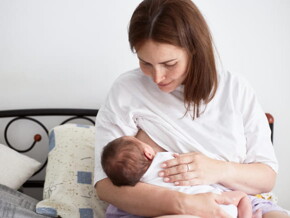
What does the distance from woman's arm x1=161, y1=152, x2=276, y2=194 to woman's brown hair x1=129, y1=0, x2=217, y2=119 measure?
280mm

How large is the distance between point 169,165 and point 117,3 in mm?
1201

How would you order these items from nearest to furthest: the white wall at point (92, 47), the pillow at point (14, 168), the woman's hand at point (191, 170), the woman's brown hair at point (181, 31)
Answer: the woman's brown hair at point (181, 31), the woman's hand at point (191, 170), the pillow at point (14, 168), the white wall at point (92, 47)

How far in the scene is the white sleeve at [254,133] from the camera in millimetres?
1646

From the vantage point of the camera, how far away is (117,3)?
2.35 meters

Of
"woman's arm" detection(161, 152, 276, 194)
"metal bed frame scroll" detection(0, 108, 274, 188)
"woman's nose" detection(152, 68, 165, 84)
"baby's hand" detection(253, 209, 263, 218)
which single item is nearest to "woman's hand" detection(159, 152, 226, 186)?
"woman's arm" detection(161, 152, 276, 194)

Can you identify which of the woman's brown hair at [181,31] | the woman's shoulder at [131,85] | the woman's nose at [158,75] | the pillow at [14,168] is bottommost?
the pillow at [14,168]

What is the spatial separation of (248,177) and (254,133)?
0.18 m

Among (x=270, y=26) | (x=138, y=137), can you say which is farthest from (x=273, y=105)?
(x=138, y=137)

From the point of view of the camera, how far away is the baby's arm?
1.43 m

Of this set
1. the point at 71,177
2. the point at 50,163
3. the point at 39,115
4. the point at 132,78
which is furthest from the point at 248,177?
the point at 39,115

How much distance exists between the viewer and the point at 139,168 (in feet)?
4.76

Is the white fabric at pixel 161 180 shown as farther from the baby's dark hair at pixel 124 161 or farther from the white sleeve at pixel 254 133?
the white sleeve at pixel 254 133

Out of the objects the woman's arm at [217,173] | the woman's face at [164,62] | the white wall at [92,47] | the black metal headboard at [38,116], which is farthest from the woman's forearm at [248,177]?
the black metal headboard at [38,116]

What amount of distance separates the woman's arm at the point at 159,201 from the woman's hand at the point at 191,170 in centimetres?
6
